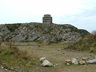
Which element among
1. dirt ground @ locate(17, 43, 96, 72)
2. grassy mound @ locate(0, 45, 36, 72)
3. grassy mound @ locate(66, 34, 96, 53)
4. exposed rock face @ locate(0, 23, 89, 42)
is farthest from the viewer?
exposed rock face @ locate(0, 23, 89, 42)

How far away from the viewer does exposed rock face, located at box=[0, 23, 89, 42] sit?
50812 millimetres

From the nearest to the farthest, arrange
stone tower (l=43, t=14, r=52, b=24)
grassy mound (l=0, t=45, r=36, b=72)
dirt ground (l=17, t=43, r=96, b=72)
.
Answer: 1. grassy mound (l=0, t=45, r=36, b=72)
2. dirt ground (l=17, t=43, r=96, b=72)
3. stone tower (l=43, t=14, r=52, b=24)

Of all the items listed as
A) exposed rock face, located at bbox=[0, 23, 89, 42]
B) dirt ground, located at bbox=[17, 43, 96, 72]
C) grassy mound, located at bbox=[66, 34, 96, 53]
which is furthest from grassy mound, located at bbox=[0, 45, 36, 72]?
exposed rock face, located at bbox=[0, 23, 89, 42]

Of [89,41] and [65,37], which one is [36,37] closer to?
[65,37]

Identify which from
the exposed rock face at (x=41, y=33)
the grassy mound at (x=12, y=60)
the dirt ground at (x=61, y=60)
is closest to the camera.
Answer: the grassy mound at (x=12, y=60)

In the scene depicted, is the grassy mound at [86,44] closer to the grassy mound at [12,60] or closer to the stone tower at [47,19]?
the grassy mound at [12,60]

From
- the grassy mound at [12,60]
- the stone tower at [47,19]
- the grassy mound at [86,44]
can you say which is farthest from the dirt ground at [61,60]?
the stone tower at [47,19]

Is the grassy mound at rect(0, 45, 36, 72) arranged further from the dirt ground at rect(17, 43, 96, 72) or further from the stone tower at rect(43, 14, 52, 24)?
the stone tower at rect(43, 14, 52, 24)

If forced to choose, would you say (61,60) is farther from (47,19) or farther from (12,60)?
(47,19)

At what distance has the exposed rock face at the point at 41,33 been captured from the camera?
5081cm

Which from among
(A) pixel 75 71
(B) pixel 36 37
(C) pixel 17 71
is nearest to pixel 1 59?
(C) pixel 17 71

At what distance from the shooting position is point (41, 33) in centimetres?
5300

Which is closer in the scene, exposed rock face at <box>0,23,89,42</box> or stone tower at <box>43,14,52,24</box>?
exposed rock face at <box>0,23,89,42</box>

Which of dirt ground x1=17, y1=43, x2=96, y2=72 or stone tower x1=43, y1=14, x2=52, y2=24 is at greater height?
stone tower x1=43, y1=14, x2=52, y2=24
